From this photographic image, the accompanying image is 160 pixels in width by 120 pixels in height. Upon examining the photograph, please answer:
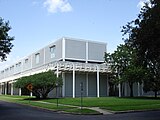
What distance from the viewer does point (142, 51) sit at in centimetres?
1848

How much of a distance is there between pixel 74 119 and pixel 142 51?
18.6 feet

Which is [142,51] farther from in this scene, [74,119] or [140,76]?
[140,76]

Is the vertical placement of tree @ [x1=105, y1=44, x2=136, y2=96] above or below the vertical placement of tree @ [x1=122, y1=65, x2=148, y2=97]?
above

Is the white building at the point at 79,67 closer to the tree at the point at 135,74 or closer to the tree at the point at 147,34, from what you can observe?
the tree at the point at 135,74

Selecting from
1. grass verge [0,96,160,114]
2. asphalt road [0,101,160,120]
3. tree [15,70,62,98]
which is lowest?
grass verge [0,96,160,114]

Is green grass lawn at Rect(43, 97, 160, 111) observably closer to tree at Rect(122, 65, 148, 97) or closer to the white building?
tree at Rect(122, 65, 148, 97)

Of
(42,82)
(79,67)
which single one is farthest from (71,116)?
(79,67)

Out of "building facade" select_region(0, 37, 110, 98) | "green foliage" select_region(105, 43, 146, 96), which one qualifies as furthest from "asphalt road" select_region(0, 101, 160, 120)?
"building facade" select_region(0, 37, 110, 98)

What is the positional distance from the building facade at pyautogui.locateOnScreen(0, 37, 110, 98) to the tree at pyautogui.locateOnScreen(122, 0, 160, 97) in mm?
32129

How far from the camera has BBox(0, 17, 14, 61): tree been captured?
28.7 m

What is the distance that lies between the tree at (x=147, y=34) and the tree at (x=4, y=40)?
13329mm

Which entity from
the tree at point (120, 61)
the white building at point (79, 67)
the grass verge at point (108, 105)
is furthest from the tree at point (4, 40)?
the tree at point (120, 61)

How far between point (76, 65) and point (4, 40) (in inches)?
969

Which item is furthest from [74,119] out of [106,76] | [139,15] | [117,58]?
[106,76]
